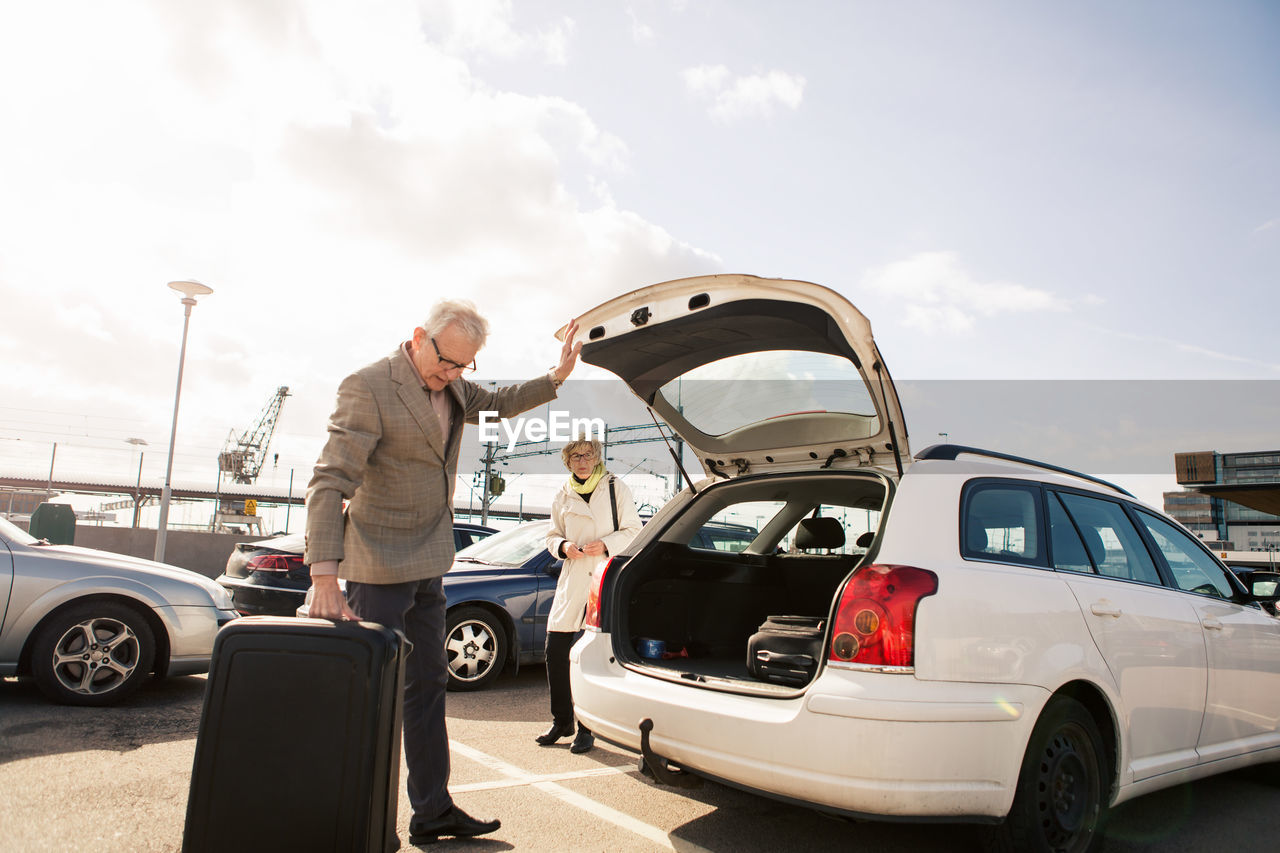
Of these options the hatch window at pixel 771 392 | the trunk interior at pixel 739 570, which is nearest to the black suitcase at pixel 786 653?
the trunk interior at pixel 739 570

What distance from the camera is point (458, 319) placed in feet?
10.2

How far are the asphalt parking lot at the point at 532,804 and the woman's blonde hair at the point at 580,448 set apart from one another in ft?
5.56

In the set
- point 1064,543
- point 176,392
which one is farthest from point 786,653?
point 176,392

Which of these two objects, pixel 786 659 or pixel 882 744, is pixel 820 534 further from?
pixel 882 744

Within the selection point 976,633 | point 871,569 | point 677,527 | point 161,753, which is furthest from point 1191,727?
point 161,753

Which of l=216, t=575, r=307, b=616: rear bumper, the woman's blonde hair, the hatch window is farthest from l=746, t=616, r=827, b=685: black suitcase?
l=216, t=575, r=307, b=616: rear bumper

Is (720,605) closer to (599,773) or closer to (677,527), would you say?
(677,527)

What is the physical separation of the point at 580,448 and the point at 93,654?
3295 millimetres

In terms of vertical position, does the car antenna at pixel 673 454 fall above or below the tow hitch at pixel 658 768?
above

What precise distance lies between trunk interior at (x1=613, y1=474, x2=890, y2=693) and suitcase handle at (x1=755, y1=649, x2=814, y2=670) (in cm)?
29

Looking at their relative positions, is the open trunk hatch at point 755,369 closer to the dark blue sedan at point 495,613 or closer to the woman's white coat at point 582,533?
the woman's white coat at point 582,533

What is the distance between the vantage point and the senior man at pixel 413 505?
2949mm

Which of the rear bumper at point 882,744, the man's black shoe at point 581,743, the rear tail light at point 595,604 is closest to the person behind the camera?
the rear bumper at point 882,744

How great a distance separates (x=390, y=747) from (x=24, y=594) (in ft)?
13.3
